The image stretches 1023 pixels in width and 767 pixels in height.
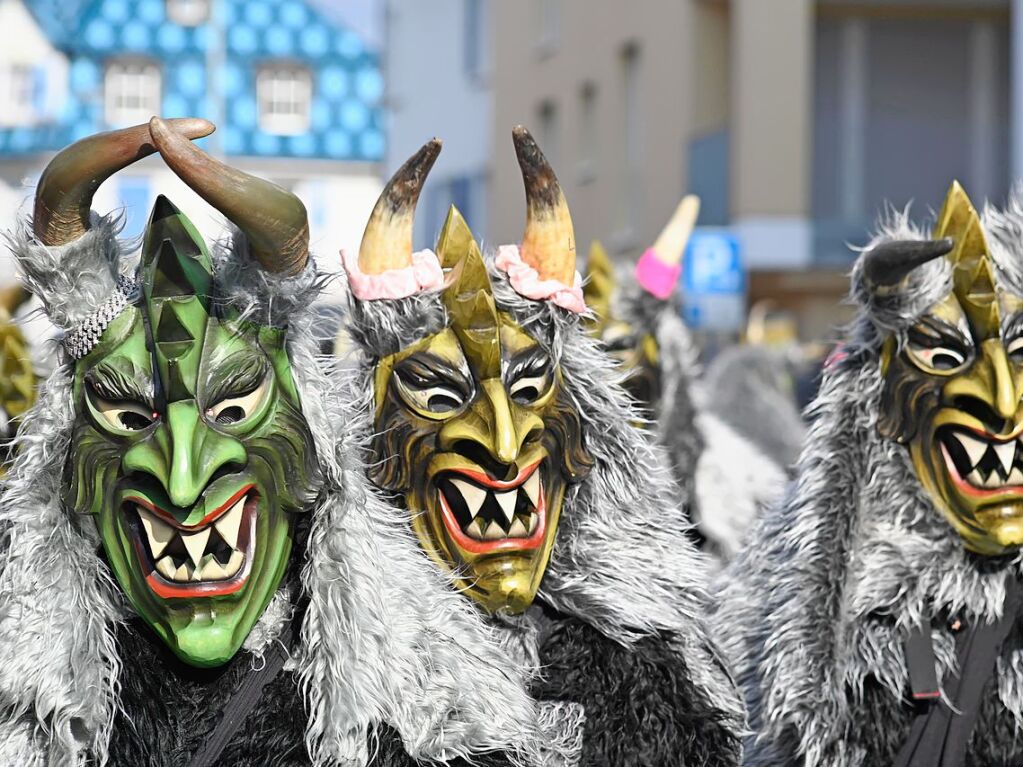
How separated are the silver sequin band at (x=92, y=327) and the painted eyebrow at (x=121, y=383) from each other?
51 mm

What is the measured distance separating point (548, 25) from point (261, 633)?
69.6ft

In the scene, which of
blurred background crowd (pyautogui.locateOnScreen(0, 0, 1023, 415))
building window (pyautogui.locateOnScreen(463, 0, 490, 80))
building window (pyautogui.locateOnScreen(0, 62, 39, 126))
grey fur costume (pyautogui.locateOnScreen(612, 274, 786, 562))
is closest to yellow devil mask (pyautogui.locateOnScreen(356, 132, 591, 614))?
grey fur costume (pyautogui.locateOnScreen(612, 274, 786, 562))

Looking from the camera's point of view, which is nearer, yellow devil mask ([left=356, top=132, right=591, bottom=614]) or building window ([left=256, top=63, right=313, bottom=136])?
yellow devil mask ([left=356, top=132, right=591, bottom=614])

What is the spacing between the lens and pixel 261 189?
304 centimetres

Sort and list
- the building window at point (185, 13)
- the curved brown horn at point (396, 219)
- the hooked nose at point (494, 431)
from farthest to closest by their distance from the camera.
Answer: the building window at point (185, 13) → the curved brown horn at point (396, 219) → the hooked nose at point (494, 431)

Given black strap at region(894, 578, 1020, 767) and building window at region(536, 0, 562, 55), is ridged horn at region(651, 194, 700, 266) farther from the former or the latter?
building window at region(536, 0, 562, 55)

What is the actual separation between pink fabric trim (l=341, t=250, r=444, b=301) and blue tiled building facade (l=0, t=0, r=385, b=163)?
3133 centimetres

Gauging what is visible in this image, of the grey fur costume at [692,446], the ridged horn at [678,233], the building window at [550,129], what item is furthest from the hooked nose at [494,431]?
the building window at [550,129]

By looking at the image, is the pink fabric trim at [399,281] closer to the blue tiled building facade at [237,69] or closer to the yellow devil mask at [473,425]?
the yellow devil mask at [473,425]

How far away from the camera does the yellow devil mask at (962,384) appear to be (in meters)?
4.07

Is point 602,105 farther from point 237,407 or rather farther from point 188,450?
point 188,450

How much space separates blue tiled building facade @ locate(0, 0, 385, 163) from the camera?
35469 millimetres

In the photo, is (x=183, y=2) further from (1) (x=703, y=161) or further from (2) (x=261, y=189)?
(2) (x=261, y=189)

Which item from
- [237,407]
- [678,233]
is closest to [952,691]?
[237,407]
